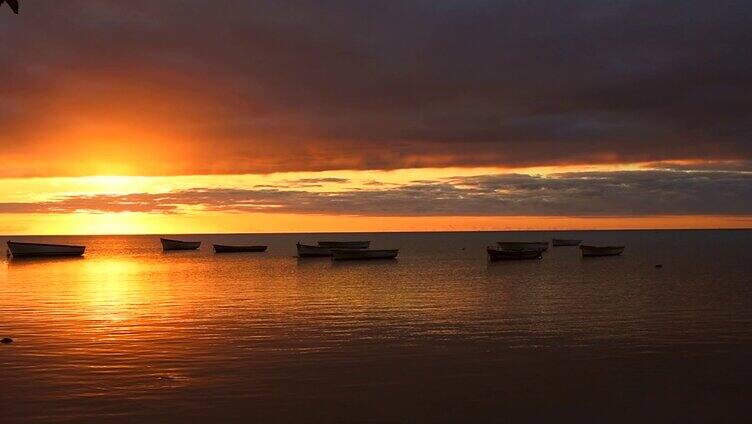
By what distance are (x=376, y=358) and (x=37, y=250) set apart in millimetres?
134384

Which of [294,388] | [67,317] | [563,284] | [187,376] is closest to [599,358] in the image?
[294,388]

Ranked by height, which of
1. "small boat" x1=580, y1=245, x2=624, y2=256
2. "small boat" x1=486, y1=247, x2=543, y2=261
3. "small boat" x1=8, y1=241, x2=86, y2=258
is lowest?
"small boat" x1=580, y1=245, x2=624, y2=256

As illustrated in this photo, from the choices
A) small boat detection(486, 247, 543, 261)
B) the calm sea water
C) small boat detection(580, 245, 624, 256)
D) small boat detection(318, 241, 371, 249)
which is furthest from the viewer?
small boat detection(318, 241, 371, 249)

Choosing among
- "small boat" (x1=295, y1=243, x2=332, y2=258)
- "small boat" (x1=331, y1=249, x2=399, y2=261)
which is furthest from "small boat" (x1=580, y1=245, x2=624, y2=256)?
"small boat" (x1=295, y1=243, x2=332, y2=258)

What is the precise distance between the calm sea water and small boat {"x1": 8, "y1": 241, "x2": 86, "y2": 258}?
93.0 m

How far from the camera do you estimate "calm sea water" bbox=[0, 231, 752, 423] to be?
70.0 ft

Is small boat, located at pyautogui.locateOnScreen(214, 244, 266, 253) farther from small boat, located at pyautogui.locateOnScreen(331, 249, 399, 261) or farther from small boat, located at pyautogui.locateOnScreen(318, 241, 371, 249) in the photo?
small boat, located at pyautogui.locateOnScreen(331, 249, 399, 261)

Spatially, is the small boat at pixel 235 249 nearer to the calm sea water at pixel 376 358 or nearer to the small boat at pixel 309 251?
the small boat at pixel 309 251

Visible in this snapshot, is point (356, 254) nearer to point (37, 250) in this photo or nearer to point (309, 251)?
point (309, 251)

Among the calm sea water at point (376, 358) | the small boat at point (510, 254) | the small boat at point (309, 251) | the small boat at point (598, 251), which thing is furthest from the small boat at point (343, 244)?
the calm sea water at point (376, 358)

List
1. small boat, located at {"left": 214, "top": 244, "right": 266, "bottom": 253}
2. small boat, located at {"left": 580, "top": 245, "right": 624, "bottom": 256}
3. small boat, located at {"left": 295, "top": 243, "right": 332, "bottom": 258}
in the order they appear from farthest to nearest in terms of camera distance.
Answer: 1. small boat, located at {"left": 214, "top": 244, "right": 266, "bottom": 253}
2. small boat, located at {"left": 580, "top": 245, "right": 624, "bottom": 256}
3. small boat, located at {"left": 295, "top": 243, "right": 332, "bottom": 258}

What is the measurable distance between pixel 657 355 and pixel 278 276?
60.3 meters

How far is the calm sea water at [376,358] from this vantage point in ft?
70.0

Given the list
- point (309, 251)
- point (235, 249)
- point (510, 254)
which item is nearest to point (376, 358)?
point (510, 254)
